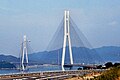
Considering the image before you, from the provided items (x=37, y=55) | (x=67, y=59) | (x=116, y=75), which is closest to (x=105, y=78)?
(x=116, y=75)

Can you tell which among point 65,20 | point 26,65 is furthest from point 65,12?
point 26,65

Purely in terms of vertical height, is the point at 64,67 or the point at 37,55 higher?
the point at 37,55

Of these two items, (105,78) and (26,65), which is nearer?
(105,78)

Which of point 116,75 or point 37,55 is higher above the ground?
point 37,55

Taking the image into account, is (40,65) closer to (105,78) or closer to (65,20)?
(65,20)

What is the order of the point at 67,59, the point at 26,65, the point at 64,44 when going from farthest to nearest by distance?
the point at 26,65 → the point at 67,59 → the point at 64,44

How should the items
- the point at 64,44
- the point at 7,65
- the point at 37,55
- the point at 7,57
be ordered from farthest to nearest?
the point at 37,55 → the point at 7,57 → the point at 7,65 → the point at 64,44

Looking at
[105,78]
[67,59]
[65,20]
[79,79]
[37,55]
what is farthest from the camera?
[37,55]

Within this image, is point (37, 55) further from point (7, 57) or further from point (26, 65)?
point (26, 65)

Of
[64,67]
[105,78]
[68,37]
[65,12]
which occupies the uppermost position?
[65,12]
